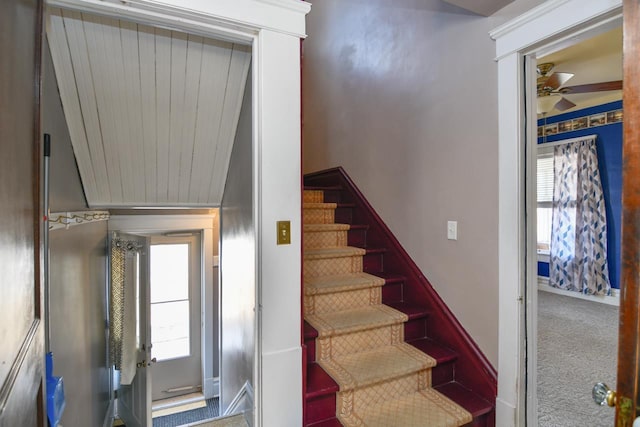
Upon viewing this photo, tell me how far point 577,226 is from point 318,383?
15.1 feet

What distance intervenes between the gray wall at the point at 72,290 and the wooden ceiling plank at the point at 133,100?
305 millimetres

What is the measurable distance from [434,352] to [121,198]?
2353mm

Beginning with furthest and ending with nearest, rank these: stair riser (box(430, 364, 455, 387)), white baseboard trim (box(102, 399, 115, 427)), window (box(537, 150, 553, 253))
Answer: window (box(537, 150, 553, 253))
white baseboard trim (box(102, 399, 115, 427))
stair riser (box(430, 364, 455, 387))

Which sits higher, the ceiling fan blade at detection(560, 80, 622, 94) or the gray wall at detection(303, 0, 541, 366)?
the ceiling fan blade at detection(560, 80, 622, 94)

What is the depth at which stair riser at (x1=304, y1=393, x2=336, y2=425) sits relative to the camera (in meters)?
1.62

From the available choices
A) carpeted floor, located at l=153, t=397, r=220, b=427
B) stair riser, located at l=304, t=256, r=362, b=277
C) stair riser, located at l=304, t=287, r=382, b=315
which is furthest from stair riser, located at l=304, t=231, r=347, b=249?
carpeted floor, located at l=153, t=397, r=220, b=427

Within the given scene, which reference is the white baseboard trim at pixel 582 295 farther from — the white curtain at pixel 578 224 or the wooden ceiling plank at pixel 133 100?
the wooden ceiling plank at pixel 133 100

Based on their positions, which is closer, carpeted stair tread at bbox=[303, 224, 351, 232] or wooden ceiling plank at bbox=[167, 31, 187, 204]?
wooden ceiling plank at bbox=[167, 31, 187, 204]

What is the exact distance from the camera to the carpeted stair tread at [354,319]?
1.90 meters

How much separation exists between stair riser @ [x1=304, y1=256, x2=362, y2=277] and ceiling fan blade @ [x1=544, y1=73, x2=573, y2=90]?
2.28m

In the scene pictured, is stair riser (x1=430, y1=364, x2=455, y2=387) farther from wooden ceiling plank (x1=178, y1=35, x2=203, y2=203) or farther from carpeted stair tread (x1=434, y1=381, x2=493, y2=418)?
wooden ceiling plank (x1=178, y1=35, x2=203, y2=203)

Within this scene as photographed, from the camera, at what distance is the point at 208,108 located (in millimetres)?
1919

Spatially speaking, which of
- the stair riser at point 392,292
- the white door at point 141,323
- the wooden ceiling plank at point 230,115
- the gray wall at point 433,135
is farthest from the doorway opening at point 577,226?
the white door at point 141,323

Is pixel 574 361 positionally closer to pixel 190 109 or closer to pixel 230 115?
pixel 230 115
